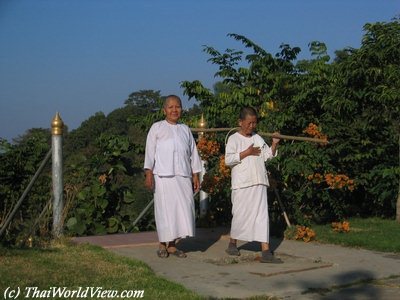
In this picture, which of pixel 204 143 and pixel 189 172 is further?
pixel 204 143

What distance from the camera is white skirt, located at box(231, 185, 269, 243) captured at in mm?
6766

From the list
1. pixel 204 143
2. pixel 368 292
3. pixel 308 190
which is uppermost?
pixel 204 143

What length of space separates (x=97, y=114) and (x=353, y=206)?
15.5m

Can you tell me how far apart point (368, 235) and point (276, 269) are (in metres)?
2.50

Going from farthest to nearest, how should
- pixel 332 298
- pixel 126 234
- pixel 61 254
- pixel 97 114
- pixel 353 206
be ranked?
pixel 97 114, pixel 353 206, pixel 126 234, pixel 61 254, pixel 332 298

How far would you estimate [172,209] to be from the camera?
6766mm

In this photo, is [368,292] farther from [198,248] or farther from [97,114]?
[97,114]

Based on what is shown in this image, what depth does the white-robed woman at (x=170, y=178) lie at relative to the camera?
6.75m

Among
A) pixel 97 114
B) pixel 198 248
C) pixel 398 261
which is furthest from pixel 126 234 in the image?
pixel 97 114

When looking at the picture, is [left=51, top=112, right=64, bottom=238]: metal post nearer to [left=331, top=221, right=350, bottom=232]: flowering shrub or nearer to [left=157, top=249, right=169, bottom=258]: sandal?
[left=157, top=249, right=169, bottom=258]: sandal

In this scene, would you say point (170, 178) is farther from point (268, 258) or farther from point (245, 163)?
point (268, 258)

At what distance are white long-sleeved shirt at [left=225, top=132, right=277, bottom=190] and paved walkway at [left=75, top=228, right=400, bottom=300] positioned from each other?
0.82m

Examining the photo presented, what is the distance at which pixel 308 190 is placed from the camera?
8.81 meters

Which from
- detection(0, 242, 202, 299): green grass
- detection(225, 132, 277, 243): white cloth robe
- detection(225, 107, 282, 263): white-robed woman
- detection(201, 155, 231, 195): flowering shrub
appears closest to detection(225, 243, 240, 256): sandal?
detection(225, 107, 282, 263): white-robed woman
